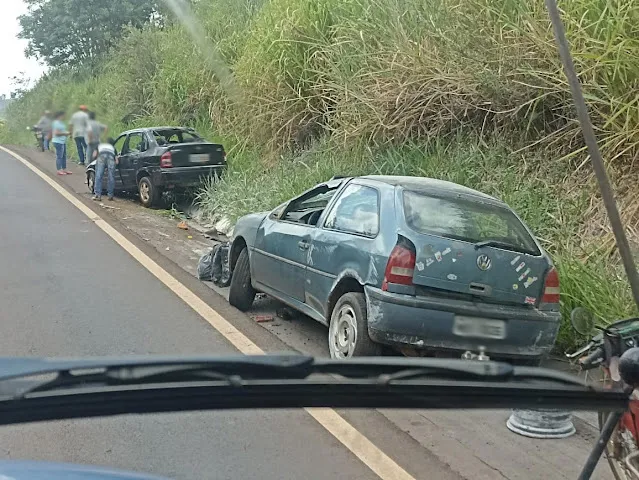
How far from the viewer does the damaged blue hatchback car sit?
5723 mm

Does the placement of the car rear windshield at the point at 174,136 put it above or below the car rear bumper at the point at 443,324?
above

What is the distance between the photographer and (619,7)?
27.6 ft

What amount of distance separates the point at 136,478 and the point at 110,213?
12.1 meters

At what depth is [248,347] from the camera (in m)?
6.61

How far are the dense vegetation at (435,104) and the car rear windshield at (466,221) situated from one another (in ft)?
2.92

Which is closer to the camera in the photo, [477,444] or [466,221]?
[477,444]

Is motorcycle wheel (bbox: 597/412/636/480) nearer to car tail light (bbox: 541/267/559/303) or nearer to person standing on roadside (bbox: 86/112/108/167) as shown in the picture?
car tail light (bbox: 541/267/559/303)

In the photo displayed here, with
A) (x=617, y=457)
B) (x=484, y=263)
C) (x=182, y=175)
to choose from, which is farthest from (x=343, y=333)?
(x=182, y=175)

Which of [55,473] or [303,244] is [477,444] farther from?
Answer: [55,473]

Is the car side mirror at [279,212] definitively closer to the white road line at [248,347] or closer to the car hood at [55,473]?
the white road line at [248,347]

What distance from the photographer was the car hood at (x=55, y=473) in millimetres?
2168

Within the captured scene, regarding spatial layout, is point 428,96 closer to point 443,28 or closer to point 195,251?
point 443,28

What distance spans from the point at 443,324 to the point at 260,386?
3897 millimetres

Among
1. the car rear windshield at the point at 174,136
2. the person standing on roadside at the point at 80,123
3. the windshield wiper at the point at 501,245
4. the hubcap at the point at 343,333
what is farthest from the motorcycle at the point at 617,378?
the car rear windshield at the point at 174,136
